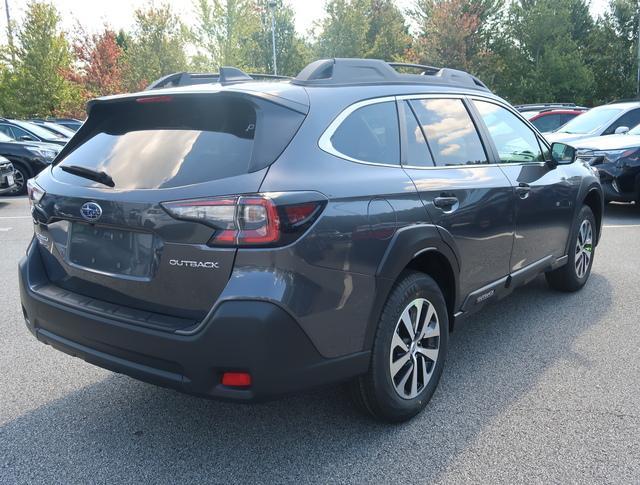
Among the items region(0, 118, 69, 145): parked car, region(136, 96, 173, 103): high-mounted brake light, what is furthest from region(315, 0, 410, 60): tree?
region(136, 96, 173, 103): high-mounted brake light

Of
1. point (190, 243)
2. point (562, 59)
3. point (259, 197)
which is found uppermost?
point (562, 59)

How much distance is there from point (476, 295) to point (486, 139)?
3.42 feet

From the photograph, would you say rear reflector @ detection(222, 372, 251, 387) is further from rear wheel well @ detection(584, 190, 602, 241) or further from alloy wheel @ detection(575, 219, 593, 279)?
rear wheel well @ detection(584, 190, 602, 241)

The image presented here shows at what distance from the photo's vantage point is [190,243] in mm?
2400

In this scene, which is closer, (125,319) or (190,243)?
(190,243)

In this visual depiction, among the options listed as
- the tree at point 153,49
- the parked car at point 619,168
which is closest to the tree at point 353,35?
the tree at point 153,49

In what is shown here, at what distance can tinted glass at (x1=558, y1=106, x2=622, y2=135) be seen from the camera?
10516 millimetres

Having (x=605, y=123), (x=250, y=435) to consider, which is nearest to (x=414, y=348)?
(x=250, y=435)

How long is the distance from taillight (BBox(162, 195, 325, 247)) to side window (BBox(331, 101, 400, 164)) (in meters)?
0.54

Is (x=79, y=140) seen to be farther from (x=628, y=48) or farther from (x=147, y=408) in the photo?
(x=628, y=48)

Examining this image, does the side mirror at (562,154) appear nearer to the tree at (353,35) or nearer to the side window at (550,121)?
the side window at (550,121)

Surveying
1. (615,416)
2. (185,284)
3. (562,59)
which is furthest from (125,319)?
(562,59)

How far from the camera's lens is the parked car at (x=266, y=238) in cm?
236

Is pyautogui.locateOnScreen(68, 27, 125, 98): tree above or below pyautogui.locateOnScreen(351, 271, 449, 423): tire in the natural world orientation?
above
